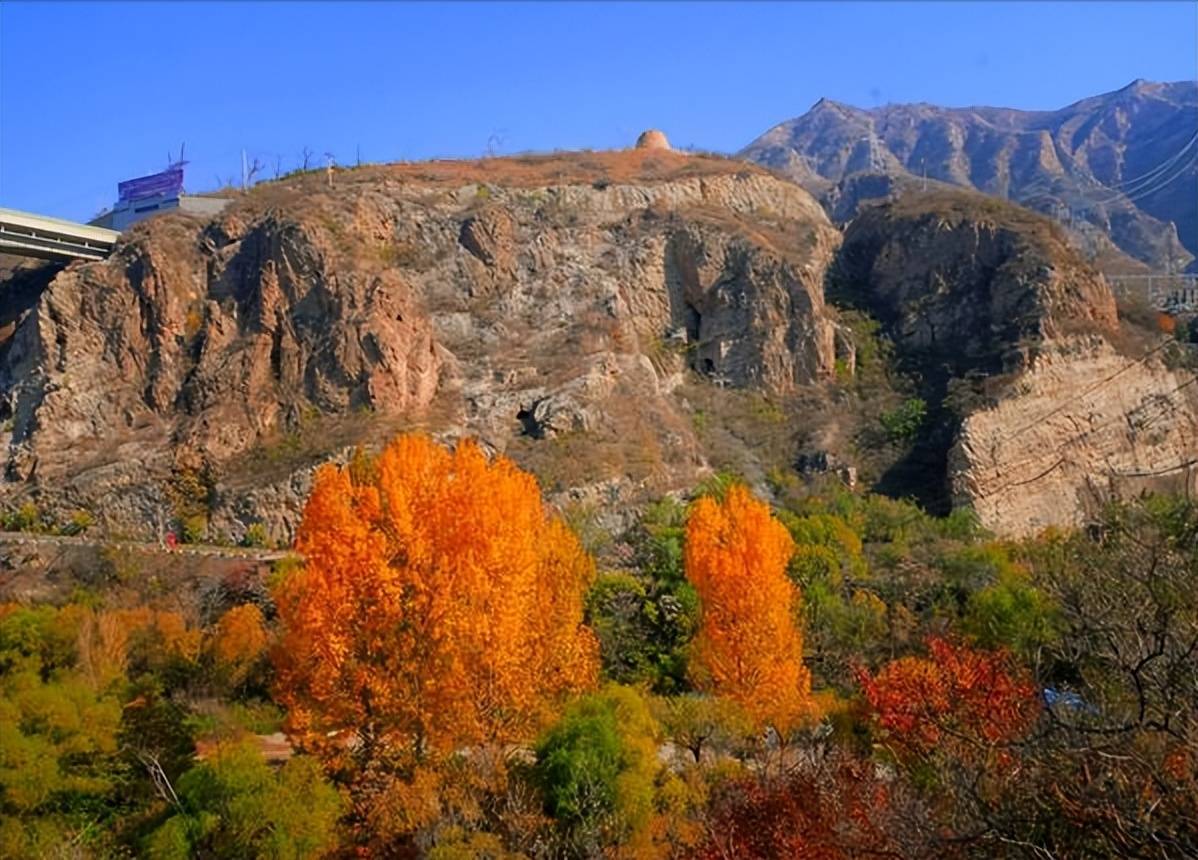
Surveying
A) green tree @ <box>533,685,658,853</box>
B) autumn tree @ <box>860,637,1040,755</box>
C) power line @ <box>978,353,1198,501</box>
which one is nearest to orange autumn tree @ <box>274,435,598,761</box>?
green tree @ <box>533,685,658,853</box>

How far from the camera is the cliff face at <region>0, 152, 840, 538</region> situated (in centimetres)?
3428

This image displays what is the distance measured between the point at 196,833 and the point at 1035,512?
29453 mm

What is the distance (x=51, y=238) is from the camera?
134 feet

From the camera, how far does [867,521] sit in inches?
1283

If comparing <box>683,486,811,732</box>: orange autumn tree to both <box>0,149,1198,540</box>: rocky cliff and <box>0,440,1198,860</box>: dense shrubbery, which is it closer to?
<box>0,440,1198,860</box>: dense shrubbery

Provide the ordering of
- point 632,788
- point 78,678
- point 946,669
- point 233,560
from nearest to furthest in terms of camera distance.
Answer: point 632,788 < point 946,669 < point 78,678 < point 233,560

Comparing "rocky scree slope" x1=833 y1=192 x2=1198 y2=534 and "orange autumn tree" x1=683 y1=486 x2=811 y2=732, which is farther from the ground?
"rocky scree slope" x1=833 y1=192 x2=1198 y2=534

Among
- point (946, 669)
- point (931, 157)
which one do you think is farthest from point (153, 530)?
point (931, 157)

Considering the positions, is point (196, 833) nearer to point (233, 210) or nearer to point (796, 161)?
point (233, 210)

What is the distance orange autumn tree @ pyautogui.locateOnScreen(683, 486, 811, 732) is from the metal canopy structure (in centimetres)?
3032

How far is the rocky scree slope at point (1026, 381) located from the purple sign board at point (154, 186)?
32.0 m

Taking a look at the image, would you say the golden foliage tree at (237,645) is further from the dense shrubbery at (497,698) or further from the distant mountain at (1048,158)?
the distant mountain at (1048,158)

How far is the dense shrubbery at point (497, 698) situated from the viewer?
46.9 feet

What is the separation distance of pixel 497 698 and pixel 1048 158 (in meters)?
105
